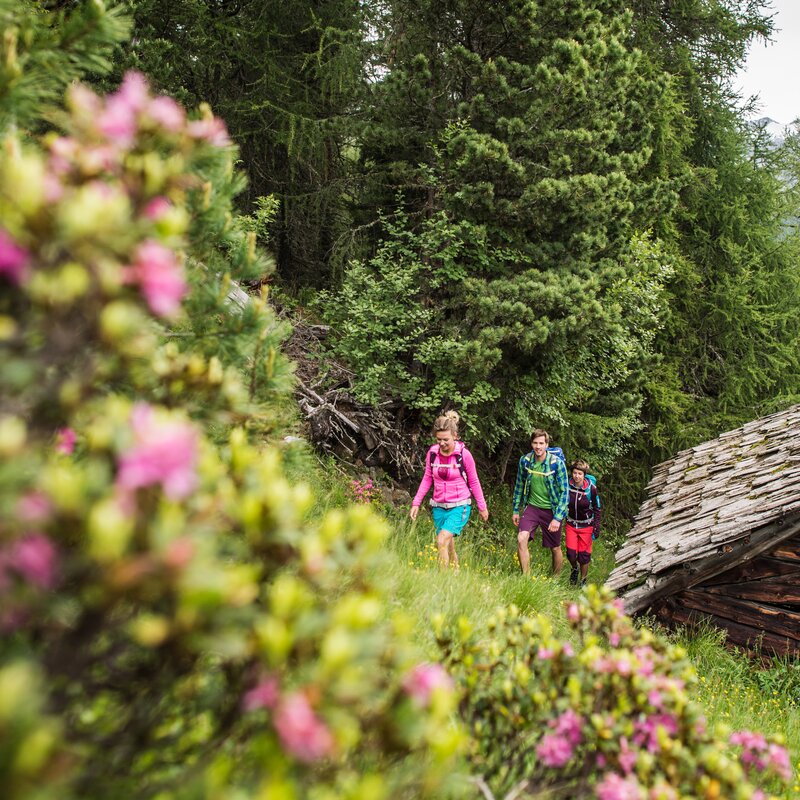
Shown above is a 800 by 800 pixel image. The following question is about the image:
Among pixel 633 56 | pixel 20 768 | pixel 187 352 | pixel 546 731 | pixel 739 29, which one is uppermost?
pixel 739 29

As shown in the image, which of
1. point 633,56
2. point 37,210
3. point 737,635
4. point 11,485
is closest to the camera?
point 11,485

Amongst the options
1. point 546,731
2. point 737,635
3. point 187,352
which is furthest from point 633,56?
point 546,731

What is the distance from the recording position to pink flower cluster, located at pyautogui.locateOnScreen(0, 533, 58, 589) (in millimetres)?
926

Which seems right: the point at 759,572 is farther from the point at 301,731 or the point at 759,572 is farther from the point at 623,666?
the point at 301,731

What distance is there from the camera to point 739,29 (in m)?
14.2

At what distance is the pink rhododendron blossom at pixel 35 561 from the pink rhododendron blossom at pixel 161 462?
0.15 meters

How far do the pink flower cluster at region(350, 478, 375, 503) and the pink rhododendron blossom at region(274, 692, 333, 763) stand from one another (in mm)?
7116

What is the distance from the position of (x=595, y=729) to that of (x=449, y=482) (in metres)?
4.86

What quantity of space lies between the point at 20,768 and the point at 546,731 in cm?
172

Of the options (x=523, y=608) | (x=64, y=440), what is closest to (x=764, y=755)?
(x=64, y=440)

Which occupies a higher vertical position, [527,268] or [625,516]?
[527,268]

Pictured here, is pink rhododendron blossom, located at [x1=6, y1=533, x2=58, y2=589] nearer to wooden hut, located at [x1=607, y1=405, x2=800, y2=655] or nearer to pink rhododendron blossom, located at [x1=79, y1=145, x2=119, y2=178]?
pink rhododendron blossom, located at [x1=79, y1=145, x2=119, y2=178]

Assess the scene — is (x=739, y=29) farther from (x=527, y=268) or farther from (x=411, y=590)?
(x=411, y=590)

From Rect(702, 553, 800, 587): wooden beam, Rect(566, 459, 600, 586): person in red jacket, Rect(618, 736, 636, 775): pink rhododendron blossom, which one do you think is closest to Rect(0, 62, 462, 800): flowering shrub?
Rect(618, 736, 636, 775): pink rhododendron blossom
